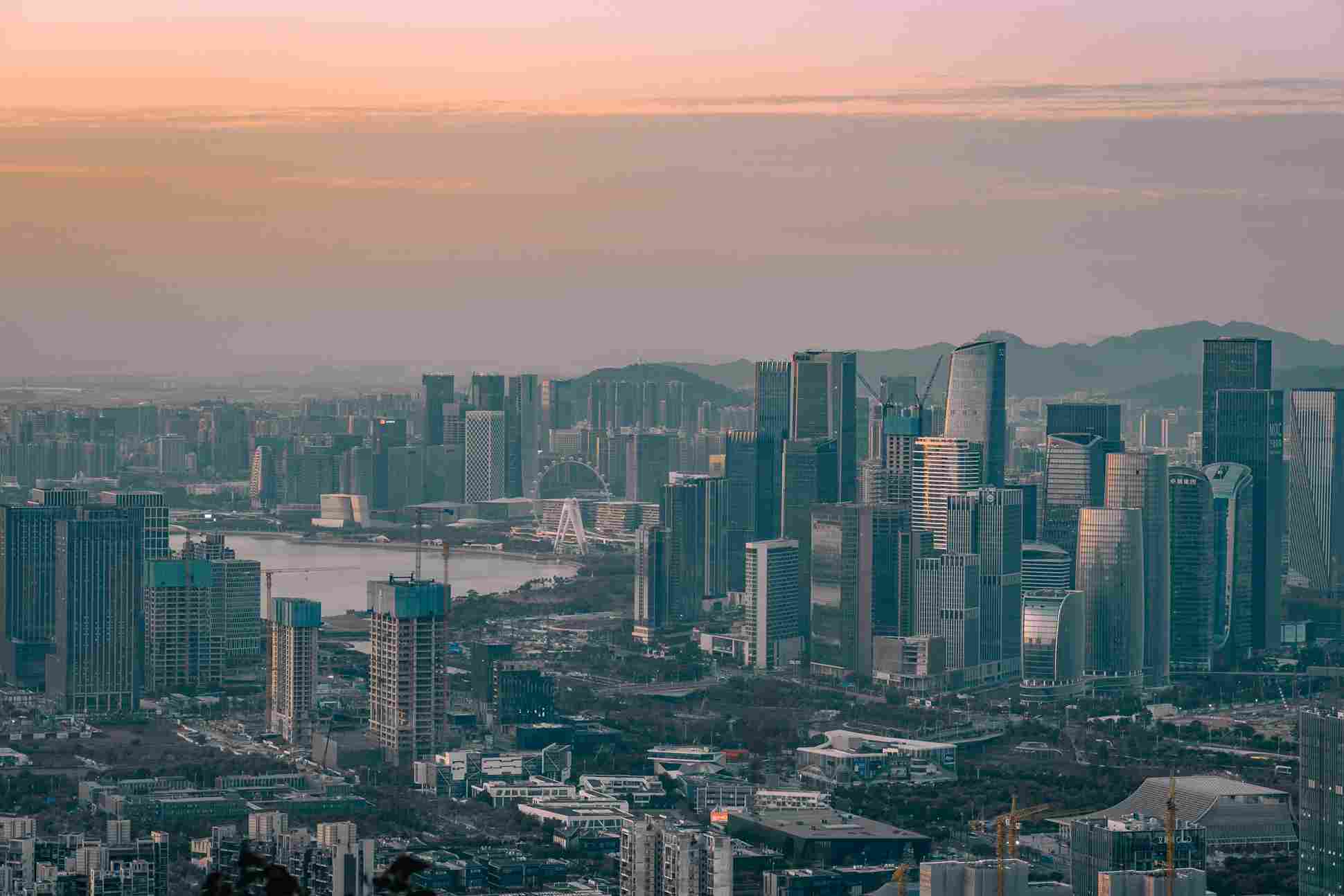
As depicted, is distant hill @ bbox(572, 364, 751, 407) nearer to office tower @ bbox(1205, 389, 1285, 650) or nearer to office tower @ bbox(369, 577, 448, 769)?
office tower @ bbox(1205, 389, 1285, 650)

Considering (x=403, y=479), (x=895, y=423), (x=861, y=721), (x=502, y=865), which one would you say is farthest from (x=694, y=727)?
(x=403, y=479)

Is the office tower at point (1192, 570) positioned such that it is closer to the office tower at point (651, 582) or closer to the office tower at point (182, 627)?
the office tower at point (651, 582)

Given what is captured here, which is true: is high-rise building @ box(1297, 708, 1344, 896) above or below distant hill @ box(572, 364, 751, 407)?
below

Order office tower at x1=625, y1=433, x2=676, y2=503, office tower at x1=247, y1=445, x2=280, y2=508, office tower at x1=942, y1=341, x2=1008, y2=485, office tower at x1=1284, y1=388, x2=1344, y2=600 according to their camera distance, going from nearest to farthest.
A: office tower at x1=1284, y1=388, x2=1344, y2=600
office tower at x1=942, y1=341, x2=1008, y2=485
office tower at x1=247, y1=445, x2=280, y2=508
office tower at x1=625, y1=433, x2=676, y2=503

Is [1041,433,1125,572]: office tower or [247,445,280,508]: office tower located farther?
[247,445,280,508]: office tower

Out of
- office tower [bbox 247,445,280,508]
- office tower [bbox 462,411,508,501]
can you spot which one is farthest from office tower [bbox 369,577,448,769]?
office tower [bbox 462,411,508,501]

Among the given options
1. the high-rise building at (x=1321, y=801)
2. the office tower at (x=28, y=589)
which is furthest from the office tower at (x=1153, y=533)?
the high-rise building at (x=1321, y=801)
